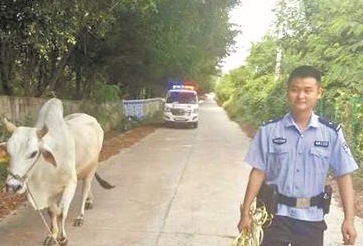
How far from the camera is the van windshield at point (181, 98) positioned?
27645 mm

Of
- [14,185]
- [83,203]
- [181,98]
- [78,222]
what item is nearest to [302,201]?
[14,185]

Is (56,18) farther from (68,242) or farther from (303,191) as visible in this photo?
(303,191)

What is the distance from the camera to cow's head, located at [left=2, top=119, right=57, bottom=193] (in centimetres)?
554

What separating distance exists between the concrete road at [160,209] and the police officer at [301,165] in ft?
10.1

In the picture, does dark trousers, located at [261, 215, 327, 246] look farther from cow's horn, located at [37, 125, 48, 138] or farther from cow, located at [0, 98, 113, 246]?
cow's horn, located at [37, 125, 48, 138]

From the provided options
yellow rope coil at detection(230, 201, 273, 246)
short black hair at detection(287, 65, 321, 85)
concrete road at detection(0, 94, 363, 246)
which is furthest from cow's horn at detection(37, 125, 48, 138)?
short black hair at detection(287, 65, 321, 85)

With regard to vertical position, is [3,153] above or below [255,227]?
above

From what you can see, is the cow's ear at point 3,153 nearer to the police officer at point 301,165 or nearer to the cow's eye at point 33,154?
the cow's eye at point 33,154

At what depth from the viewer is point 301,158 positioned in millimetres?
3717

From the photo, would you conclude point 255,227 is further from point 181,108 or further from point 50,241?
point 181,108

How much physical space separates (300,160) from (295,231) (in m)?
0.48

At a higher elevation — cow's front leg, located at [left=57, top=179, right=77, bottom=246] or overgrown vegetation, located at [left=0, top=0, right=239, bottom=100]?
overgrown vegetation, located at [left=0, top=0, right=239, bottom=100]

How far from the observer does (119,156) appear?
49.9ft

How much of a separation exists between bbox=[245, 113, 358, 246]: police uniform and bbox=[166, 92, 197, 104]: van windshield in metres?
23.7
